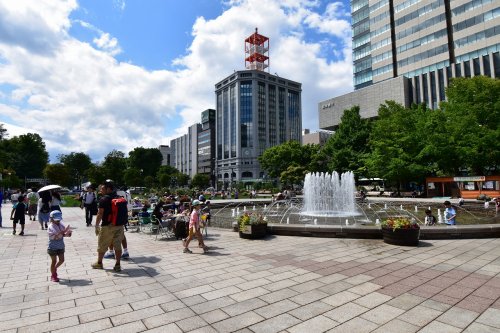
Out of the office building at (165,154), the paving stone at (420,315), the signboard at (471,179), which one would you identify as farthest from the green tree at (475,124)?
the office building at (165,154)

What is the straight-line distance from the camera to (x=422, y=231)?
32.9ft

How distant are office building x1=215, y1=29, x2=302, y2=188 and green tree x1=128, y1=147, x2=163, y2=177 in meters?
27.7

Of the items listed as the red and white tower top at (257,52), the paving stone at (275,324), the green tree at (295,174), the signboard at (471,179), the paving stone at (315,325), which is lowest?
the paving stone at (315,325)

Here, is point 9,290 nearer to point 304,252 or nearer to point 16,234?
point 304,252

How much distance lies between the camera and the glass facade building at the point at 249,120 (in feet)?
366

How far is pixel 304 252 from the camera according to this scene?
8523 mm

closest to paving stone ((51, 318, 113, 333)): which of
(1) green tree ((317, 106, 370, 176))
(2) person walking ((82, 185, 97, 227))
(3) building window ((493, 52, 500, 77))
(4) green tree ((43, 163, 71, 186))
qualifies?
(2) person walking ((82, 185, 97, 227))

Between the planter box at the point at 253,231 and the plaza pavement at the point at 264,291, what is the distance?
148 centimetres

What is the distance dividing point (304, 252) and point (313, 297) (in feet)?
11.1

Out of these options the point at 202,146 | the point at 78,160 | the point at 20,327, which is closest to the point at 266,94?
the point at 202,146

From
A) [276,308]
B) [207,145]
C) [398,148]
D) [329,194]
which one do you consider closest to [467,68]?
[398,148]

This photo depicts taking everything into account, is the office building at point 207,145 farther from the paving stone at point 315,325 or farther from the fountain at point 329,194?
the paving stone at point 315,325

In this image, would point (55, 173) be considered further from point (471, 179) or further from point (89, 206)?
point (471, 179)

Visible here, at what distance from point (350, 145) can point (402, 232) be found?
132 feet
